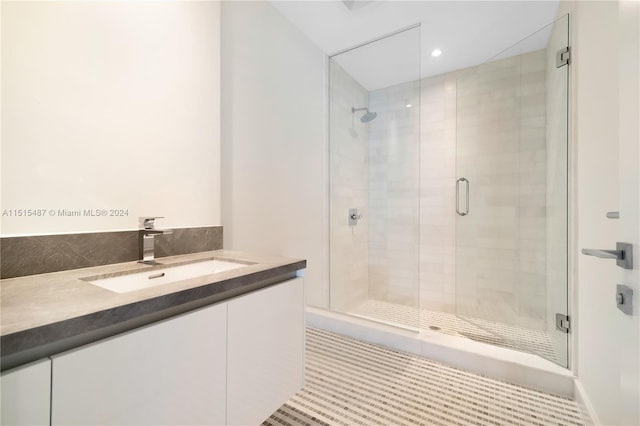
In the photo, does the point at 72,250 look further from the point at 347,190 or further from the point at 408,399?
the point at 347,190

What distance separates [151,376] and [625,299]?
1191mm

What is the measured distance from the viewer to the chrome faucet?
119 centimetres

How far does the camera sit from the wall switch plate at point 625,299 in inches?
25.1

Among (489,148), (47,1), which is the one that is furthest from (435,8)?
(47,1)

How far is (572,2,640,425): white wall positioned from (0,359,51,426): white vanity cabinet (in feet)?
4.02

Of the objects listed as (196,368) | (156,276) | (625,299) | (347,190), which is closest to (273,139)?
(347,190)

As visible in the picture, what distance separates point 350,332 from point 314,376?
622 mm

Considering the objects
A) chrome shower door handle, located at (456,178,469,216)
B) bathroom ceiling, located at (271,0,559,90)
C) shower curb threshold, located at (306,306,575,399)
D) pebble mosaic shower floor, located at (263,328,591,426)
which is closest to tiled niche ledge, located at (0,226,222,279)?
pebble mosaic shower floor, located at (263,328,591,426)

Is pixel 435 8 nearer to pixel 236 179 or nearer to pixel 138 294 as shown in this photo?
pixel 236 179

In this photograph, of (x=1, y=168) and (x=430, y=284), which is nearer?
(x=1, y=168)

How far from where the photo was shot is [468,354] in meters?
1.76

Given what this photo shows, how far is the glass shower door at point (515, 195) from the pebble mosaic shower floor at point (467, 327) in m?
0.01

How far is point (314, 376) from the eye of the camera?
166 centimetres

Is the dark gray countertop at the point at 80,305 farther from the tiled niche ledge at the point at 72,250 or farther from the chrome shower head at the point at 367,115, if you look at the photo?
the chrome shower head at the point at 367,115
